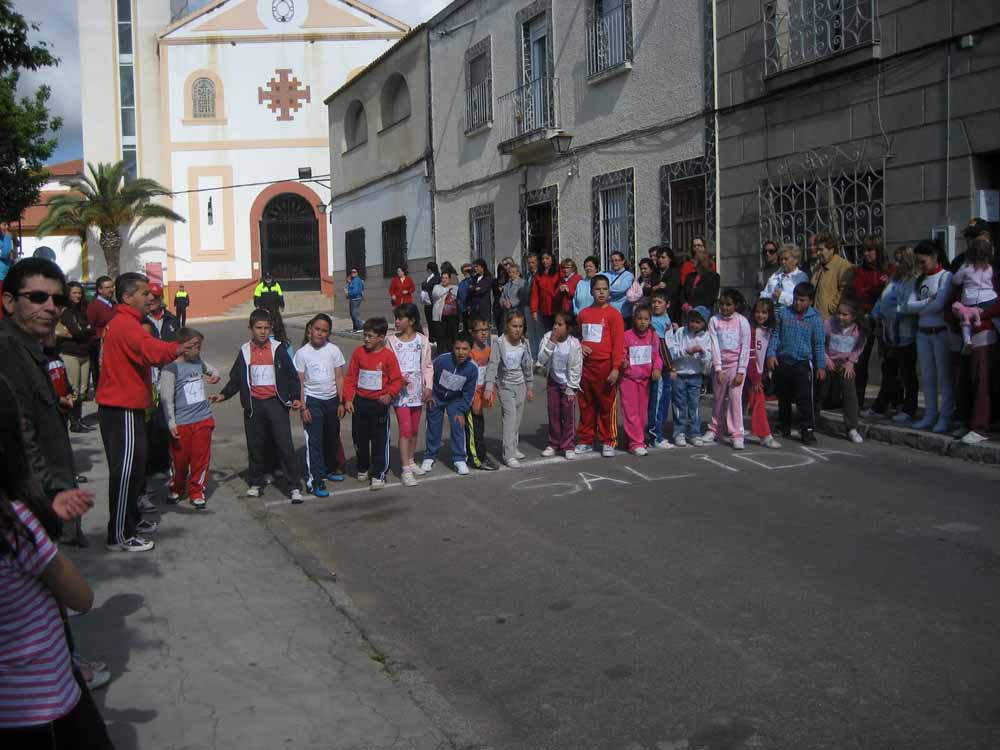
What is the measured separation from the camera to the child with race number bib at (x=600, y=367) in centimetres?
991

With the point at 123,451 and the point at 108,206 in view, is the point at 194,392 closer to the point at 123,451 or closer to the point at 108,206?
the point at 123,451

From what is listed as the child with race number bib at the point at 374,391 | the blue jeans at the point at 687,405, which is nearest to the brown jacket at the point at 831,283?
the blue jeans at the point at 687,405

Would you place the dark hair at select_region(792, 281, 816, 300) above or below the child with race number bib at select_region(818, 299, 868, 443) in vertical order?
above

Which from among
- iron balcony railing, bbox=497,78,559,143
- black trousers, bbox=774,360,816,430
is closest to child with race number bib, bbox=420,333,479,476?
black trousers, bbox=774,360,816,430

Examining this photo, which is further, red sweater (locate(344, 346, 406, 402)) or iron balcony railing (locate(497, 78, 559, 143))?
iron balcony railing (locate(497, 78, 559, 143))

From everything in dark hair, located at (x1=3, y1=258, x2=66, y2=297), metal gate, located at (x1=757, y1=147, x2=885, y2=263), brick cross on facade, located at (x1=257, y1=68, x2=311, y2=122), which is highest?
brick cross on facade, located at (x1=257, y1=68, x2=311, y2=122)

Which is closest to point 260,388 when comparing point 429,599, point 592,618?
point 429,599

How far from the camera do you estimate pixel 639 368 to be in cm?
994

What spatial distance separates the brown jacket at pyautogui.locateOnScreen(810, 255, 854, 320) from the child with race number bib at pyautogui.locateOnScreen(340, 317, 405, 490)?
4.94m

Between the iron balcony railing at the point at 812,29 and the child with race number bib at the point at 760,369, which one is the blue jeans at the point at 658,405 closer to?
the child with race number bib at the point at 760,369

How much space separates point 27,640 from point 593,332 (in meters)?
7.73

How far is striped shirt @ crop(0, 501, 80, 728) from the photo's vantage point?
2.63 m

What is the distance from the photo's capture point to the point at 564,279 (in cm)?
1537

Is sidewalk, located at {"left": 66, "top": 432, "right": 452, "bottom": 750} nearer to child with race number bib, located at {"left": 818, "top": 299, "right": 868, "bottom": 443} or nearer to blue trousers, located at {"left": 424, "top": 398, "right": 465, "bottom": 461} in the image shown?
blue trousers, located at {"left": 424, "top": 398, "right": 465, "bottom": 461}
